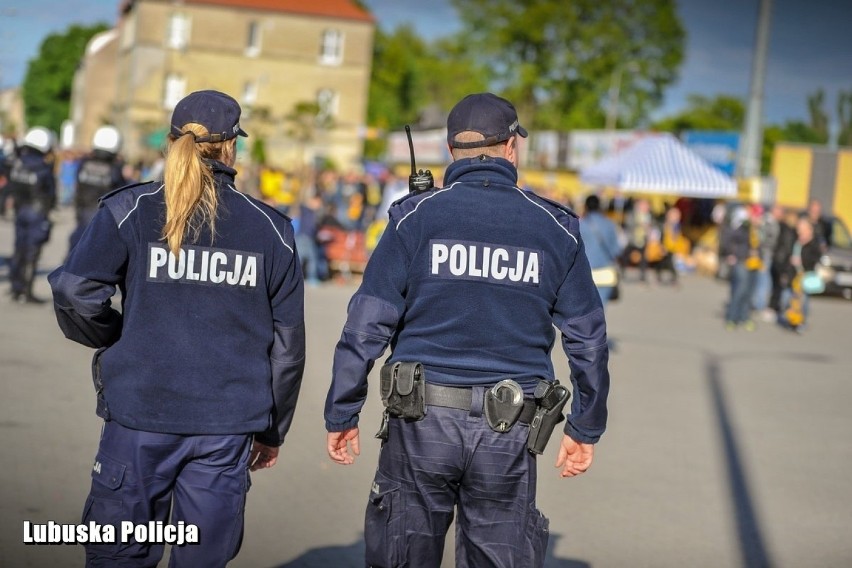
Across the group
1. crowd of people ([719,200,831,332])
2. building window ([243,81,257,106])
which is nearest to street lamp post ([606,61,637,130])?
building window ([243,81,257,106])

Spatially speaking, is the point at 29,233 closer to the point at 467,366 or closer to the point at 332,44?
the point at 467,366

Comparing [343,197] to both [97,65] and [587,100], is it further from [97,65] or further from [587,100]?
[97,65]

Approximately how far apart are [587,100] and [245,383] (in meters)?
65.3

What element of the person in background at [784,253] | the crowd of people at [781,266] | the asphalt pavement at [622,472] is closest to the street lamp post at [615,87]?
the crowd of people at [781,266]

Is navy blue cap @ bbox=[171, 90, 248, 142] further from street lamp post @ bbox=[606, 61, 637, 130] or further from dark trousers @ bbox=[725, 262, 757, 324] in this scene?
street lamp post @ bbox=[606, 61, 637, 130]

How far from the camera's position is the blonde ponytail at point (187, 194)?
361 cm

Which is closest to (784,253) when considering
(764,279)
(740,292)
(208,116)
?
(764,279)

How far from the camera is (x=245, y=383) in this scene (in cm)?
373

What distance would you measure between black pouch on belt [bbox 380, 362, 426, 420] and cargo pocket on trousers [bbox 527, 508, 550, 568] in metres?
0.50

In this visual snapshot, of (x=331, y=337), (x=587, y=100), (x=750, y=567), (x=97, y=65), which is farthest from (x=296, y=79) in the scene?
(x=750, y=567)

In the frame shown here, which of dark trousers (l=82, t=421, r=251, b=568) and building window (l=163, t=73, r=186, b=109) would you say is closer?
dark trousers (l=82, t=421, r=251, b=568)

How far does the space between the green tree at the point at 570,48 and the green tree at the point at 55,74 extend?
193ft

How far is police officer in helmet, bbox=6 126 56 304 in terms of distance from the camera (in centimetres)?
1354

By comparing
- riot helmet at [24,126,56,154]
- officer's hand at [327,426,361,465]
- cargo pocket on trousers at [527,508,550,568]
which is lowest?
cargo pocket on trousers at [527,508,550,568]
